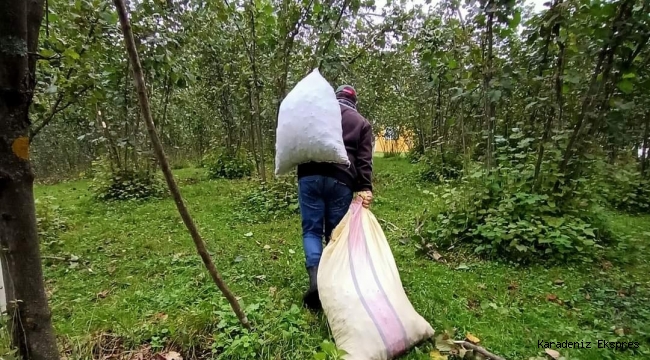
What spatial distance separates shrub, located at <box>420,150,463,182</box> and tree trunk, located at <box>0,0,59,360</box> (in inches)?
266

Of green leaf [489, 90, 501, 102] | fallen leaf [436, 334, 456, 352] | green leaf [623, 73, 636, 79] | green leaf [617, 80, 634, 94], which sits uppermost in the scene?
A: green leaf [623, 73, 636, 79]

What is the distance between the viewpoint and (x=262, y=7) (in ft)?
16.1

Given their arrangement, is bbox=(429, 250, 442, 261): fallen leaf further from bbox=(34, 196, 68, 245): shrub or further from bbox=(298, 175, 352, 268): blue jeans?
bbox=(34, 196, 68, 245): shrub

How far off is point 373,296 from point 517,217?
6.86 ft

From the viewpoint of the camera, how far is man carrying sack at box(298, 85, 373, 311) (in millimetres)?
2570

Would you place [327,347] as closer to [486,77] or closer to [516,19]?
[486,77]

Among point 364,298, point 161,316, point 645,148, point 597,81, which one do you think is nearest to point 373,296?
point 364,298

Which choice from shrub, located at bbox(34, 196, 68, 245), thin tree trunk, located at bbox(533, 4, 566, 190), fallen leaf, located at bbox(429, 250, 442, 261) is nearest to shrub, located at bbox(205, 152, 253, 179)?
shrub, located at bbox(34, 196, 68, 245)

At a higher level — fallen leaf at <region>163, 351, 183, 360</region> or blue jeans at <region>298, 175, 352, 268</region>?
blue jeans at <region>298, 175, 352, 268</region>

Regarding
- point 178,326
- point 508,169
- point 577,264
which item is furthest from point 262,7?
point 577,264

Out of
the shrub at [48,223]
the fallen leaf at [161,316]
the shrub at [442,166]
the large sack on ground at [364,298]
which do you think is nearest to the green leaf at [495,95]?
the large sack on ground at [364,298]

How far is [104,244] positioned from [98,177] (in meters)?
3.27

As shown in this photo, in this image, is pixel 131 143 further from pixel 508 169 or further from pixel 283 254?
pixel 508 169

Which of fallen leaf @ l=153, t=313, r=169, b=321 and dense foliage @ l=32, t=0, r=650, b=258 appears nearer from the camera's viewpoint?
fallen leaf @ l=153, t=313, r=169, b=321
